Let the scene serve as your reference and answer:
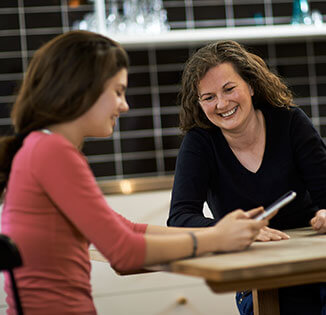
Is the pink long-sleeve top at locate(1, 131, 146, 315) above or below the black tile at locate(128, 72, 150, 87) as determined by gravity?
below

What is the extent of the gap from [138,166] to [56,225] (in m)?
2.73

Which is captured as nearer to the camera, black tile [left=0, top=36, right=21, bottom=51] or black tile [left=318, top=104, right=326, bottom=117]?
black tile [left=0, top=36, right=21, bottom=51]

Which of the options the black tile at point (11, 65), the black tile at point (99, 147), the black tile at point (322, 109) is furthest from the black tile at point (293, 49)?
the black tile at point (11, 65)

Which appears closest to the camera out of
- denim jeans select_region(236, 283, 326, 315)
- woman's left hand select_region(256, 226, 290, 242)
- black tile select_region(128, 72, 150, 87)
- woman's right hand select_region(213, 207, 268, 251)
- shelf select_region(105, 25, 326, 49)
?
woman's right hand select_region(213, 207, 268, 251)

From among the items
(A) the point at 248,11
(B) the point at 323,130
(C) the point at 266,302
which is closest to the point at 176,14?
(A) the point at 248,11

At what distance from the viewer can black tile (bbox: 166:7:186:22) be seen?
13.0ft

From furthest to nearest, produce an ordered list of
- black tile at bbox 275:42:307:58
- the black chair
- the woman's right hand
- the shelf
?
black tile at bbox 275:42:307:58 → the shelf → the woman's right hand → the black chair

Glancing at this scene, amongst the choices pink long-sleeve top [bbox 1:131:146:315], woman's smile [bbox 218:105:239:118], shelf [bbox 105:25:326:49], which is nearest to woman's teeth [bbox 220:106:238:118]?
woman's smile [bbox 218:105:239:118]

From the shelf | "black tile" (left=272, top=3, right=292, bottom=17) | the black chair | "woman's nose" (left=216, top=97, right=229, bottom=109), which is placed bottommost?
the black chair

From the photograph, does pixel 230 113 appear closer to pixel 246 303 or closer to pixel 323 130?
pixel 246 303

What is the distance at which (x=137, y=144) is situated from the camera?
3961 mm

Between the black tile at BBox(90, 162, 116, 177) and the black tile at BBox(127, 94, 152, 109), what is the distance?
15.7 inches

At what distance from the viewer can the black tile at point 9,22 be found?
3.84m

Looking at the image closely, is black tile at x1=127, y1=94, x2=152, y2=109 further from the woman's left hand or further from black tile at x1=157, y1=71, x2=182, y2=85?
the woman's left hand
